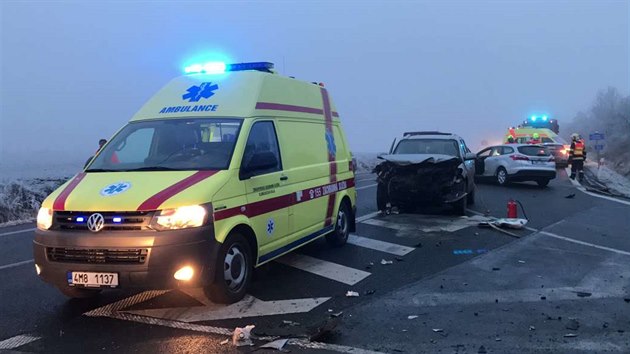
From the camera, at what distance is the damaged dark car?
10.8 m

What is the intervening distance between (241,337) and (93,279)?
146 centimetres

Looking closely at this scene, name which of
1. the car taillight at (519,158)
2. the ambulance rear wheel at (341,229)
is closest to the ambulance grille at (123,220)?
the ambulance rear wheel at (341,229)

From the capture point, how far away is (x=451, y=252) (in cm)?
788

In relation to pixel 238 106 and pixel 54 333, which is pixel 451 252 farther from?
pixel 54 333

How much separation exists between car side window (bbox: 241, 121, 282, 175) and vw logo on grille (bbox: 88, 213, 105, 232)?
1454mm

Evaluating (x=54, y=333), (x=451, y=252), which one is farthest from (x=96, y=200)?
(x=451, y=252)

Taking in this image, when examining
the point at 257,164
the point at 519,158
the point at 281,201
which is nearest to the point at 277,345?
the point at 257,164

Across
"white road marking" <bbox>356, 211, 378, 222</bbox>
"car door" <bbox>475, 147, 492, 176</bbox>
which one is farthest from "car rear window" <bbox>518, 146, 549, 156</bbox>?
"white road marking" <bbox>356, 211, 378, 222</bbox>

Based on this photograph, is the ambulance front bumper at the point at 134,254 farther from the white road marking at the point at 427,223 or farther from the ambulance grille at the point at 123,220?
the white road marking at the point at 427,223

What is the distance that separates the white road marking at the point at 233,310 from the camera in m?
5.05

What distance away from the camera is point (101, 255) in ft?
15.3

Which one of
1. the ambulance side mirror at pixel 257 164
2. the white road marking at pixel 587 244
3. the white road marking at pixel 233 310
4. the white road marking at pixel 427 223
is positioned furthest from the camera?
the white road marking at pixel 427 223

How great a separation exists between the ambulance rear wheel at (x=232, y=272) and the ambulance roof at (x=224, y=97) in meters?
1.46

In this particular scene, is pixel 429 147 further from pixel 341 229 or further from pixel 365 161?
pixel 365 161
